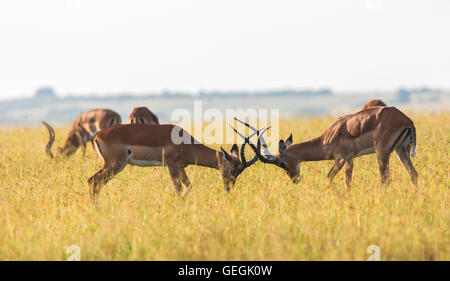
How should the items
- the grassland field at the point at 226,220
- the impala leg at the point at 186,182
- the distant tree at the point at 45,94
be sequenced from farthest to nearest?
the distant tree at the point at 45,94, the impala leg at the point at 186,182, the grassland field at the point at 226,220

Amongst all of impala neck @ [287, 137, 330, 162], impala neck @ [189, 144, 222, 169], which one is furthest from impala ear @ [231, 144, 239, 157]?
impala neck @ [287, 137, 330, 162]

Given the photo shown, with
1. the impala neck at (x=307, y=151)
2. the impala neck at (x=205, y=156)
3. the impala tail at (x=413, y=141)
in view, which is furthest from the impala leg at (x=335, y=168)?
the impala neck at (x=205, y=156)

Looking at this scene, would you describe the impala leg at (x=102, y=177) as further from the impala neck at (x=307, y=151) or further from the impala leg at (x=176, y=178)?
the impala neck at (x=307, y=151)

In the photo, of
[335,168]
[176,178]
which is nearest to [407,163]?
[335,168]

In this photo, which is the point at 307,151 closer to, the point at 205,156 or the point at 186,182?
the point at 205,156

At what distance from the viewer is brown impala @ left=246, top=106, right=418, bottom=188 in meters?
9.27

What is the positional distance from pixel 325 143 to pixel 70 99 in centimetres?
16660

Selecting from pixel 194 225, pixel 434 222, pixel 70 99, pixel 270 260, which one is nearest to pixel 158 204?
pixel 194 225

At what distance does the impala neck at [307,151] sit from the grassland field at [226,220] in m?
0.35

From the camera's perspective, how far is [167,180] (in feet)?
32.5

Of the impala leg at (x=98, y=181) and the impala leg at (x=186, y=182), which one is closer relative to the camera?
the impala leg at (x=98, y=181)

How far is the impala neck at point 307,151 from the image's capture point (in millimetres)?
10164
